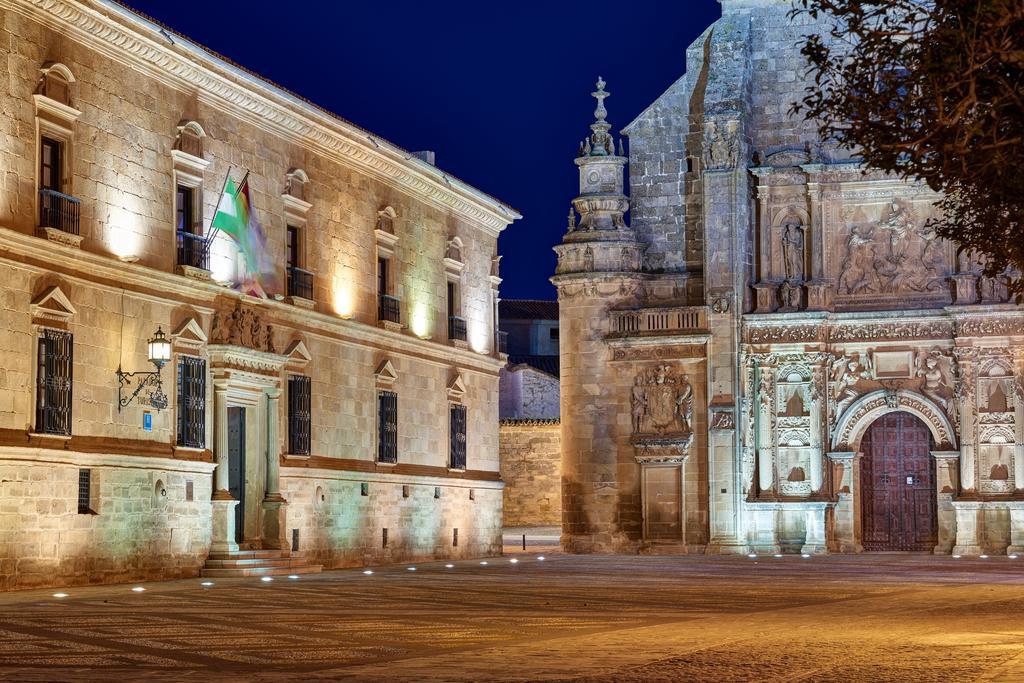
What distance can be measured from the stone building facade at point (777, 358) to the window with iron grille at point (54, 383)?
829 inches

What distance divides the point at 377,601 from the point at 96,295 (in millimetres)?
7132

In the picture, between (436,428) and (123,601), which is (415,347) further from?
(123,601)

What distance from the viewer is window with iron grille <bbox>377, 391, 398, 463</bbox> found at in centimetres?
3419

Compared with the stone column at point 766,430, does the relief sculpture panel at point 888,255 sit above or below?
above

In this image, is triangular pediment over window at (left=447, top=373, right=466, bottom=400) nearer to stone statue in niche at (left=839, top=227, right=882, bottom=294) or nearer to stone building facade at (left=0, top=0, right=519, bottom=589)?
stone building facade at (left=0, top=0, right=519, bottom=589)

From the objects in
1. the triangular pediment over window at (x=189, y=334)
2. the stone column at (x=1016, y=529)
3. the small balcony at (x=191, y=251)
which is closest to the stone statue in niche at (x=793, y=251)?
the stone column at (x=1016, y=529)

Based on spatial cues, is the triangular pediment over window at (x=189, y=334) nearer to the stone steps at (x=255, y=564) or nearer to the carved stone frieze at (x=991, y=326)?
the stone steps at (x=255, y=564)

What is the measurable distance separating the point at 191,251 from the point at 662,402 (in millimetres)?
17793

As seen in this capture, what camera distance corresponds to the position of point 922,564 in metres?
34.5

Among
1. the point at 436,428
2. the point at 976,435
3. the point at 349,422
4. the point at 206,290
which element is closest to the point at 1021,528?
the point at 976,435

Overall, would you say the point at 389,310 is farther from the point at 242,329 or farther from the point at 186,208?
the point at 186,208

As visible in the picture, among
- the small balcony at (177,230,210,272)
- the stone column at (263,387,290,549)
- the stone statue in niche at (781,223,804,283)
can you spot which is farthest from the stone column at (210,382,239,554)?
the stone statue in niche at (781,223,804,283)

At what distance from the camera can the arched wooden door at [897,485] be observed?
136 feet

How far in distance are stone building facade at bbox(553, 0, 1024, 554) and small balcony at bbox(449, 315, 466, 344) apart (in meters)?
5.84
